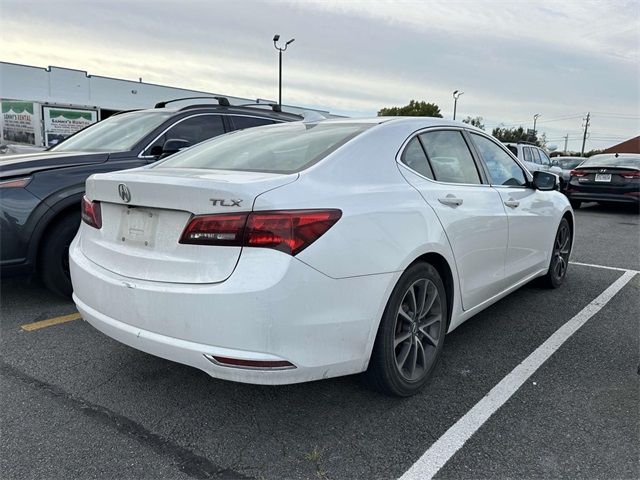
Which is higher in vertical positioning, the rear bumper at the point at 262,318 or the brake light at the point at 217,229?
the brake light at the point at 217,229

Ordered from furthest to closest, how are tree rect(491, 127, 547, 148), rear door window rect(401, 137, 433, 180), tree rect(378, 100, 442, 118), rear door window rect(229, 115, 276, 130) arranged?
tree rect(491, 127, 547, 148) → tree rect(378, 100, 442, 118) → rear door window rect(229, 115, 276, 130) → rear door window rect(401, 137, 433, 180)

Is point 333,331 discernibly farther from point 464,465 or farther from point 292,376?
point 464,465

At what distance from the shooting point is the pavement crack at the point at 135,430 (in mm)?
2211

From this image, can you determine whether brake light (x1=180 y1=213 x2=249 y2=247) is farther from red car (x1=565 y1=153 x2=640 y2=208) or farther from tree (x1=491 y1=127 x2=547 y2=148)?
tree (x1=491 y1=127 x2=547 y2=148)

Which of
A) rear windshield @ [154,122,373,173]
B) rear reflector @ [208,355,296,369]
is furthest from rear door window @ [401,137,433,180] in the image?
rear reflector @ [208,355,296,369]

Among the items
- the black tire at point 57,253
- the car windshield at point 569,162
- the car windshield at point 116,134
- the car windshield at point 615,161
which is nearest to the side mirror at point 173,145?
the car windshield at point 116,134

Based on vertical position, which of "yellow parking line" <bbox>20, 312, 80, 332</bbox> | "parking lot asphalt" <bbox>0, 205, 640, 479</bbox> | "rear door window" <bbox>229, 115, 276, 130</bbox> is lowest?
"yellow parking line" <bbox>20, 312, 80, 332</bbox>

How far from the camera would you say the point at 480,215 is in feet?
10.9

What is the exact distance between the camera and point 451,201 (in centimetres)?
307

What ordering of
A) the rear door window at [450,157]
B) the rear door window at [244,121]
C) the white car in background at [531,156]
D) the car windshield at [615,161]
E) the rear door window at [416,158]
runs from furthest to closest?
1. the white car in background at [531,156]
2. the car windshield at [615,161]
3. the rear door window at [244,121]
4. the rear door window at [450,157]
5. the rear door window at [416,158]

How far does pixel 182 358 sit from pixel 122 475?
54 centimetres

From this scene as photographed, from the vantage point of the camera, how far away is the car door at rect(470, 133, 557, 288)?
3807 millimetres

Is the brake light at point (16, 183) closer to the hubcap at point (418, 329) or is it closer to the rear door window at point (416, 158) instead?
the rear door window at point (416, 158)

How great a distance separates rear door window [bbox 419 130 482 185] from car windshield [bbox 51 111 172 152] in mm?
2988
